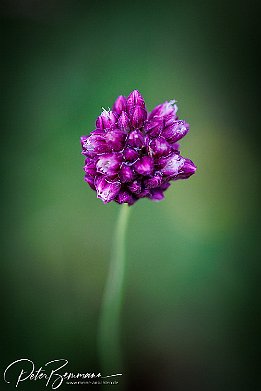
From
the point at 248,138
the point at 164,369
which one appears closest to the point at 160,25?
the point at 248,138

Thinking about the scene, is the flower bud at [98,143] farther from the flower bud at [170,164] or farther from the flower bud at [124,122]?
the flower bud at [170,164]

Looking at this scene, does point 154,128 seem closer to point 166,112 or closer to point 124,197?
point 166,112

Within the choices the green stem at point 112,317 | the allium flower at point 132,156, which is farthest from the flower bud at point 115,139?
the green stem at point 112,317

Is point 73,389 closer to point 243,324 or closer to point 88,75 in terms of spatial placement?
point 243,324

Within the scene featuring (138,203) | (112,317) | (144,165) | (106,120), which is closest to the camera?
(144,165)

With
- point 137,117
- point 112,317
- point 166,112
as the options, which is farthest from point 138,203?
point 137,117

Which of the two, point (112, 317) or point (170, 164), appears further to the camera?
point (112, 317)
